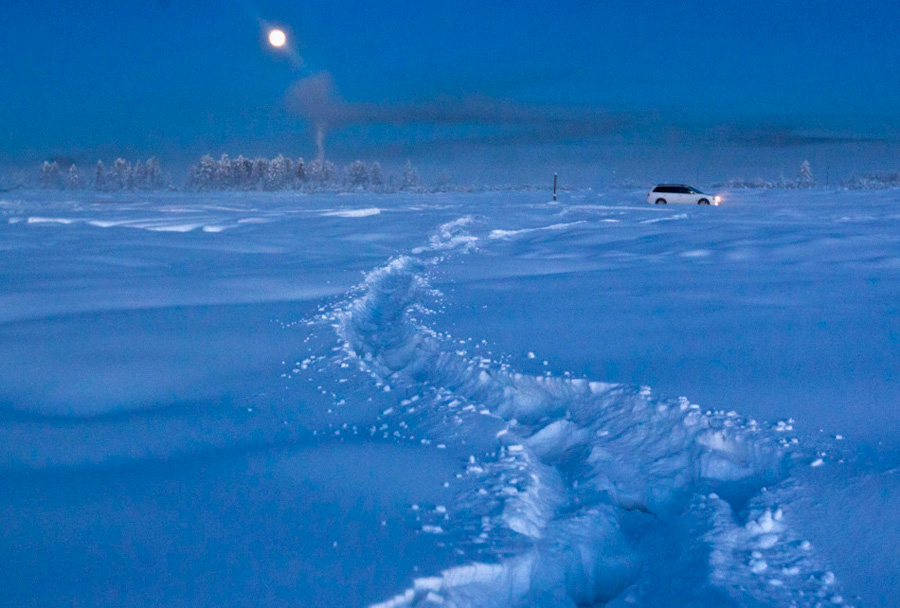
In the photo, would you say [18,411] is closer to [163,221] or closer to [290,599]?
[290,599]

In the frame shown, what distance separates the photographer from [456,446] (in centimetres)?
402

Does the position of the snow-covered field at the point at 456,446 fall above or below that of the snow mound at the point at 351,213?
below

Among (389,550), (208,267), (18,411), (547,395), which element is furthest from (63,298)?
(389,550)

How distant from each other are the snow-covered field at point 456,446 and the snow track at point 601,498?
14 mm

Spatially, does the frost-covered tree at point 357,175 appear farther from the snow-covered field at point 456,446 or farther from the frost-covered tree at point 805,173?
the snow-covered field at point 456,446

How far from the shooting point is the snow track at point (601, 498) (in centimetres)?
280

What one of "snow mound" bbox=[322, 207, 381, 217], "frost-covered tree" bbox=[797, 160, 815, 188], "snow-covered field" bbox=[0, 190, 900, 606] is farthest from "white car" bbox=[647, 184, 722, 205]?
"frost-covered tree" bbox=[797, 160, 815, 188]

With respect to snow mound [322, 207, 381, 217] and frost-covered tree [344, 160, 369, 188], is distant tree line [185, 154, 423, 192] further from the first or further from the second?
snow mound [322, 207, 381, 217]

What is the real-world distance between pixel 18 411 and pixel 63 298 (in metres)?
4.22

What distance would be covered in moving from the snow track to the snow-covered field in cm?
1

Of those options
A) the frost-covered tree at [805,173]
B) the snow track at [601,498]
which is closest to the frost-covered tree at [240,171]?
the frost-covered tree at [805,173]

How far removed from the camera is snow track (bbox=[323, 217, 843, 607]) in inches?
110

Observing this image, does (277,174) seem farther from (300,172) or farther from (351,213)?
(351,213)

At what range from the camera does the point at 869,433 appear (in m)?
3.87
